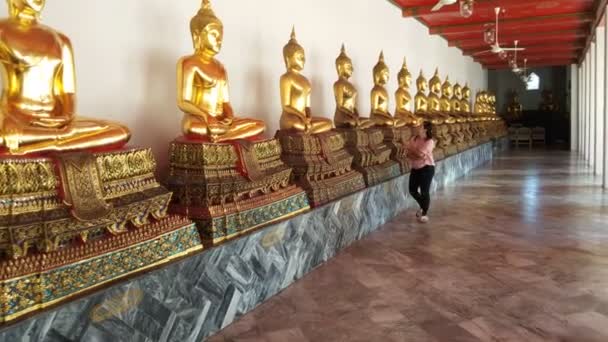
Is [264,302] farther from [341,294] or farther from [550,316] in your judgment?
[550,316]

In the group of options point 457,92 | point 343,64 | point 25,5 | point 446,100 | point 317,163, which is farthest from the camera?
point 457,92

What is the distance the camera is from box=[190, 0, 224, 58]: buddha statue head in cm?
376

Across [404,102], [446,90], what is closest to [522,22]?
[446,90]

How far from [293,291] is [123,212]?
1407 mm

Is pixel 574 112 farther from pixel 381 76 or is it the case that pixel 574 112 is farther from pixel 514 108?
pixel 381 76

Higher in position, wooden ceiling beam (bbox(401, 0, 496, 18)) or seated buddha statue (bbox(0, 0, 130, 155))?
wooden ceiling beam (bbox(401, 0, 496, 18))

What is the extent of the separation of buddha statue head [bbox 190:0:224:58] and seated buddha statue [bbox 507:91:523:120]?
20193 mm

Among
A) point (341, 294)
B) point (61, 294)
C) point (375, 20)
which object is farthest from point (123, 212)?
point (375, 20)

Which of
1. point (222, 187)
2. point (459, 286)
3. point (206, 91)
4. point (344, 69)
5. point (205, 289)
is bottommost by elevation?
point (459, 286)

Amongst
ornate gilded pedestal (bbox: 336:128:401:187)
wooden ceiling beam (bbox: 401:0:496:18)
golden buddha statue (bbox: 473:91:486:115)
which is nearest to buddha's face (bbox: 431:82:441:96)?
wooden ceiling beam (bbox: 401:0:496:18)

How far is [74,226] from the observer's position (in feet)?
8.05

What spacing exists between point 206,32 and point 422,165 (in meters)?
3.10

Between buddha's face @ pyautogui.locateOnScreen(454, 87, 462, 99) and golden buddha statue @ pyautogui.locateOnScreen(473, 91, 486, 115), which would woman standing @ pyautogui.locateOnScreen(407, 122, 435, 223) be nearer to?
buddha's face @ pyautogui.locateOnScreen(454, 87, 462, 99)

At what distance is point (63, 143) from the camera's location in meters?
2.58
